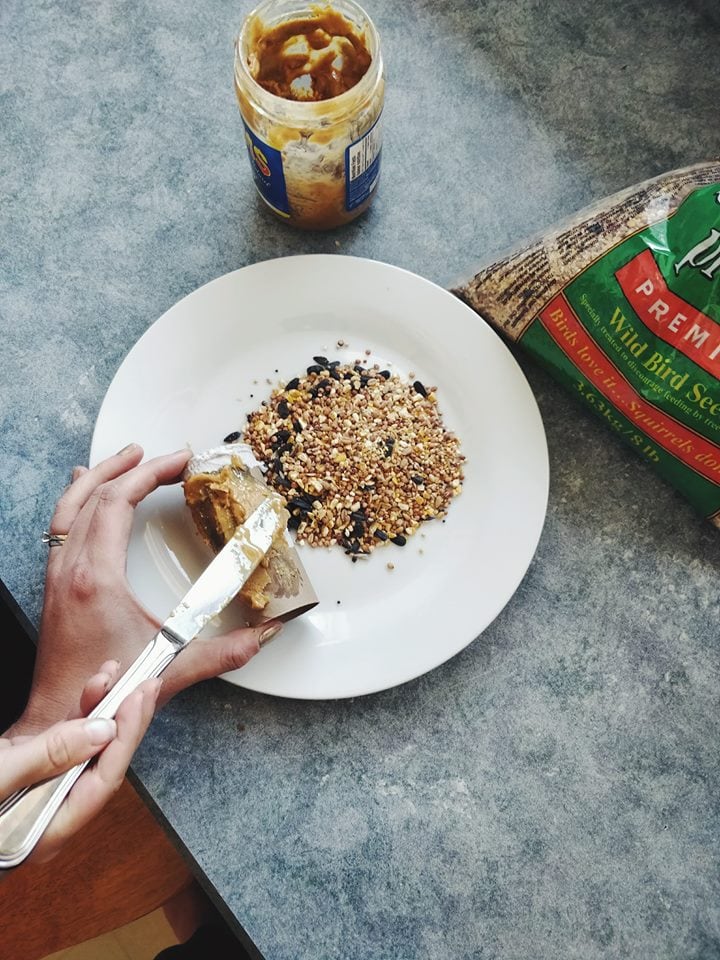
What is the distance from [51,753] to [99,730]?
1.9 inches

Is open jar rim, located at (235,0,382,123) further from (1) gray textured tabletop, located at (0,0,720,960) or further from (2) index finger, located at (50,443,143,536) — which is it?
(2) index finger, located at (50,443,143,536)

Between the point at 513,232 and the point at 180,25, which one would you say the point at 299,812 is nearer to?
the point at 513,232

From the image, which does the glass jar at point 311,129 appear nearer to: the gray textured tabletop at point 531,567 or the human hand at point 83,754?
the gray textured tabletop at point 531,567

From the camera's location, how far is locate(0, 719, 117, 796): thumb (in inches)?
31.6

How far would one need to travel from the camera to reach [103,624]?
0.98 metres

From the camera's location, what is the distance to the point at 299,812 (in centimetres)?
104

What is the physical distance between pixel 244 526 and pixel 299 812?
38 cm

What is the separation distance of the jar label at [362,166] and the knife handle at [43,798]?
2.11 feet

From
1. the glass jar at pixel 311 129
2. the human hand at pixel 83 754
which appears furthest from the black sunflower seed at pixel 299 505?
the glass jar at pixel 311 129

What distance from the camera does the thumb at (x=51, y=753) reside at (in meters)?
0.80

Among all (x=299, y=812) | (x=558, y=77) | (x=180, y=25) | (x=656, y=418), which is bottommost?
(x=299, y=812)

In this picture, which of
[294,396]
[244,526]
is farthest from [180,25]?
[244,526]

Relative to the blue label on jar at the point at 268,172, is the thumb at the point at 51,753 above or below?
below

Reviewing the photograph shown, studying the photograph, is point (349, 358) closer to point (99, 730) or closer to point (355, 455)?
point (355, 455)
